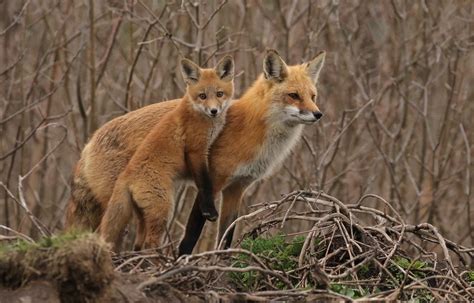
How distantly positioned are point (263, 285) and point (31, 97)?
8135 millimetres

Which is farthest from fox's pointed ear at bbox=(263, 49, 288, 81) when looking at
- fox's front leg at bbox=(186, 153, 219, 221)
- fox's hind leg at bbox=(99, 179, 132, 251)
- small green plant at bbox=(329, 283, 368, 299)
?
small green plant at bbox=(329, 283, 368, 299)

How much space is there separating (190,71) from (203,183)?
3.60 feet

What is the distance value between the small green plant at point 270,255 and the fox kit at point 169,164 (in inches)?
29.7

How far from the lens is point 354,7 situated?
1563 centimetres

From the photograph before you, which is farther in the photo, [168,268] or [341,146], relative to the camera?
[341,146]

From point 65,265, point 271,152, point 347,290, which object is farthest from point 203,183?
point 65,265

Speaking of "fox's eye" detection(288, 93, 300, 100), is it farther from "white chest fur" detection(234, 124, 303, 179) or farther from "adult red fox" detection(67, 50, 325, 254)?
"white chest fur" detection(234, 124, 303, 179)

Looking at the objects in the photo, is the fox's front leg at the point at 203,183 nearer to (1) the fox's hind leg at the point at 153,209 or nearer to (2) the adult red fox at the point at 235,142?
(2) the adult red fox at the point at 235,142

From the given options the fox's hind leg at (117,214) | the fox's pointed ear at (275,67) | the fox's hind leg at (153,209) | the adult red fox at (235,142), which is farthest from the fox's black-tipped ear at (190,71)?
the fox's hind leg at (117,214)

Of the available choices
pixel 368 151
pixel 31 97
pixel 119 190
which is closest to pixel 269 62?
pixel 119 190

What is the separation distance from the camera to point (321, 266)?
7301 mm

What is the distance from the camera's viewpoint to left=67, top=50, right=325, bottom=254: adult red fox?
898 centimetres

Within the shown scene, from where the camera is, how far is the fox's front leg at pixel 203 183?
8.73 metres

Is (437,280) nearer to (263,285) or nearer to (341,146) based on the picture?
(263,285)
